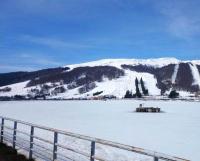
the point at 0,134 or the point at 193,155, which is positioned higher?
the point at 0,134

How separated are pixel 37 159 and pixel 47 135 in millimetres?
15600

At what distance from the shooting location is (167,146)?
27.8 m

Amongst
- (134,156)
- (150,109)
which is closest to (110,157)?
(134,156)

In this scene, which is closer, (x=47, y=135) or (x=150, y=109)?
(x=47, y=135)

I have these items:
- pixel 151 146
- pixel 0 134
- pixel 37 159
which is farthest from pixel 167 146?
pixel 37 159

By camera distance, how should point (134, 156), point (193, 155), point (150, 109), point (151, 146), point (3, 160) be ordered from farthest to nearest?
point (150, 109) → point (151, 146) → point (193, 155) → point (134, 156) → point (3, 160)

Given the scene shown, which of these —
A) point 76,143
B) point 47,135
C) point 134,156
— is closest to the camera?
point 134,156

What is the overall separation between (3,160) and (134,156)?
979 cm

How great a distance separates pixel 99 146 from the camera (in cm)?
2434

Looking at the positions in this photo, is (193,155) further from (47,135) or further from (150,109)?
(150,109)

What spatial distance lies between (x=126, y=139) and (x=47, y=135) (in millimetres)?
6357

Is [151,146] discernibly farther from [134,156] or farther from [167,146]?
[134,156]

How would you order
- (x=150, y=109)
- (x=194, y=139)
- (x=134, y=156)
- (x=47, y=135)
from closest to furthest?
(x=134, y=156)
(x=47, y=135)
(x=194, y=139)
(x=150, y=109)

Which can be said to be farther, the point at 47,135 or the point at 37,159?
the point at 47,135
